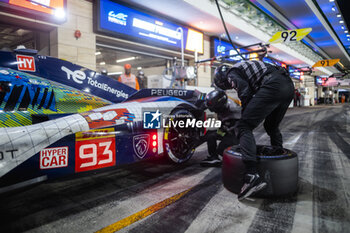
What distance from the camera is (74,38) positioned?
630cm

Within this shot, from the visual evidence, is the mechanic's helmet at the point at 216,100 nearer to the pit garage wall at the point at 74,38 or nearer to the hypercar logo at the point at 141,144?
the hypercar logo at the point at 141,144

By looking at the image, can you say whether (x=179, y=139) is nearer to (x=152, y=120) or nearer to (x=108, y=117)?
(x=152, y=120)

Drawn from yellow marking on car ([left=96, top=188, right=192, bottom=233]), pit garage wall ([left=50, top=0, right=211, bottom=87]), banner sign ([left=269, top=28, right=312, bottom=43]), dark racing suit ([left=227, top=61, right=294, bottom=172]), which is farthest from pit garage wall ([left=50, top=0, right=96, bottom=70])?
banner sign ([left=269, top=28, right=312, bottom=43])

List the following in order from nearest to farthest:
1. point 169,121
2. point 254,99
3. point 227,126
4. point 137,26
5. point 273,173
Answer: point 273,173, point 254,99, point 169,121, point 227,126, point 137,26

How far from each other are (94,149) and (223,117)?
1.94 m

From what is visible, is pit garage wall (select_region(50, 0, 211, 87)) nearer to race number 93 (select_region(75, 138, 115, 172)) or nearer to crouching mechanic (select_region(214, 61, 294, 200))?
race number 93 (select_region(75, 138, 115, 172))

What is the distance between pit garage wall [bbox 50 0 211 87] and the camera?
6.03 metres

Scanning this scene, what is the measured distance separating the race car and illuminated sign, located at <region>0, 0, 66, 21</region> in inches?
144

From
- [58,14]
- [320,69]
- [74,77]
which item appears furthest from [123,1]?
[320,69]

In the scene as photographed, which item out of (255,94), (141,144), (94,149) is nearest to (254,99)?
(255,94)

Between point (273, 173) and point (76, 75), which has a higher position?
point (76, 75)

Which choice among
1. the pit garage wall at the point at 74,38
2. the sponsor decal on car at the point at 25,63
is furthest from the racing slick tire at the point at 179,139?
the pit garage wall at the point at 74,38

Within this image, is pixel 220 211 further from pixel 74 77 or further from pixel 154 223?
pixel 74 77

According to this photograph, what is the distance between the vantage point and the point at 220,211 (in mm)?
1854
